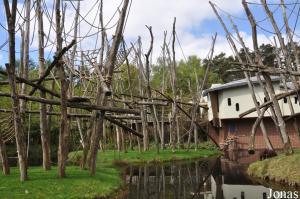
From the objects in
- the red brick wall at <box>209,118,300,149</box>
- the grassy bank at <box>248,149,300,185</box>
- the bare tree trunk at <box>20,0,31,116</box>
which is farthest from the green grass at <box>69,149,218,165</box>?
the grassy bank at <box>248,149,300,185</box>

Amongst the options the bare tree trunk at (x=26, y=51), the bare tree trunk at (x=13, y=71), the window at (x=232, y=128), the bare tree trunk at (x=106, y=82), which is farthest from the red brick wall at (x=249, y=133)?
the bare tree trunk at (x=13, y=71)

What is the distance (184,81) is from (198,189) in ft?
175

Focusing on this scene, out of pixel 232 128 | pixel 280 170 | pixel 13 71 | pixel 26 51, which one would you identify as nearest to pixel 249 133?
pixel 232 128

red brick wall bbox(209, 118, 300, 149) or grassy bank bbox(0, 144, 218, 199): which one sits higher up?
red brick wall bbox(209, 118, 300, 149)

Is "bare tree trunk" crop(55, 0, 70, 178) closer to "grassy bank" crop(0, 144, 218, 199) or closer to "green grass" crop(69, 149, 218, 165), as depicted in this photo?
"grassy bank" crop(0, 144, 218, 199)

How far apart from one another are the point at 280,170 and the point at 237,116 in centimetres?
2264

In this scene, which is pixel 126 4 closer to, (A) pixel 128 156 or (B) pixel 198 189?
(B) pixel 198 189

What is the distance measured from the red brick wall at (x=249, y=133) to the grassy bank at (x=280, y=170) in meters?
18.7

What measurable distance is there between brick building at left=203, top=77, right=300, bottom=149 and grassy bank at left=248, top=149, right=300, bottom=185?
1842 cm

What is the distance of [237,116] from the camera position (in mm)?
38031

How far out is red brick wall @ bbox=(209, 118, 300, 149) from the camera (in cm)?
3619

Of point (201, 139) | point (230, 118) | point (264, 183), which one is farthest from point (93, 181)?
point (201, 139)

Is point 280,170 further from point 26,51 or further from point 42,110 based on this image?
point 26,51

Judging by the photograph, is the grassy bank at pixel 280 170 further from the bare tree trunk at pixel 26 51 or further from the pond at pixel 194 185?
the bare tree trunk at pixel 26 51
